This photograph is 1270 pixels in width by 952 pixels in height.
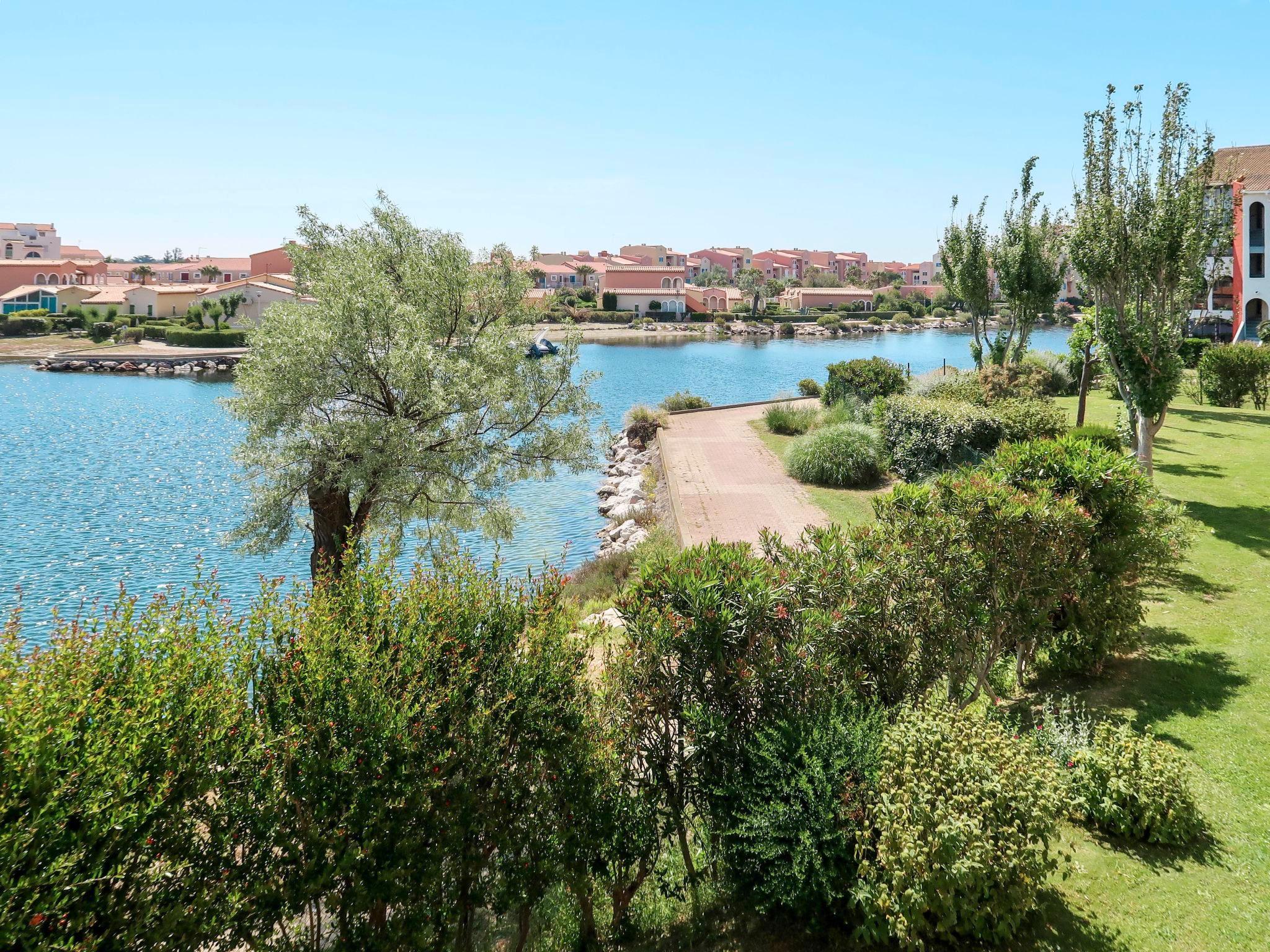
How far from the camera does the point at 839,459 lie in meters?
18.3

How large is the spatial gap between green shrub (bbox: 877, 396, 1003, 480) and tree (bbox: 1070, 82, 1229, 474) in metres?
4.15

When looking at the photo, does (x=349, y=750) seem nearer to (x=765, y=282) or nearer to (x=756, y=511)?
(x=756, y=511)

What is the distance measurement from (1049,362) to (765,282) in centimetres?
10402

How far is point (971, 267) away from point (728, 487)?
13.3m

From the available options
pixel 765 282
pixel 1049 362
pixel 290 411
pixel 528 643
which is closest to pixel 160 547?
pixel 290 411

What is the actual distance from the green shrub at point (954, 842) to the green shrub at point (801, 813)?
0.15m

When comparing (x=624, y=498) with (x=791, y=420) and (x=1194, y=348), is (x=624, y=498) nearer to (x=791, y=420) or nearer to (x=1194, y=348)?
(x=791, y=420)

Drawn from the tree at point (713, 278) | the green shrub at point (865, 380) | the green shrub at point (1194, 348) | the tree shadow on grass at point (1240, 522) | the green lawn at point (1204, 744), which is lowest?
the green lawn at point (1204, 744)

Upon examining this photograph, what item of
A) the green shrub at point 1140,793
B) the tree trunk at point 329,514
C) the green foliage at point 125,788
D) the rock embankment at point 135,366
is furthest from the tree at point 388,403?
the rock embankment at point 135,366

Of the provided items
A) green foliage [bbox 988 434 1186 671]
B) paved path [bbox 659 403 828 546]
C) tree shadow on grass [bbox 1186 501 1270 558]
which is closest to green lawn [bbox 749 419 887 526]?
paved path [bbox 659 403 828 546]

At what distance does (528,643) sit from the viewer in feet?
16.2

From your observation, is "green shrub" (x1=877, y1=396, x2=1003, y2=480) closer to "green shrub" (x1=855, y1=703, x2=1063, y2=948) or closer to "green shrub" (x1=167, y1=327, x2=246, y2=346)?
"green shrub" (x1=855, y1=703, x2=1063, y2=948)

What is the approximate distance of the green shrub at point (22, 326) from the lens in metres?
70.7

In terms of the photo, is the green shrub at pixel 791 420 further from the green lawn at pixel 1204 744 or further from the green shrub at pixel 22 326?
the green shrub at pixel 22 326
